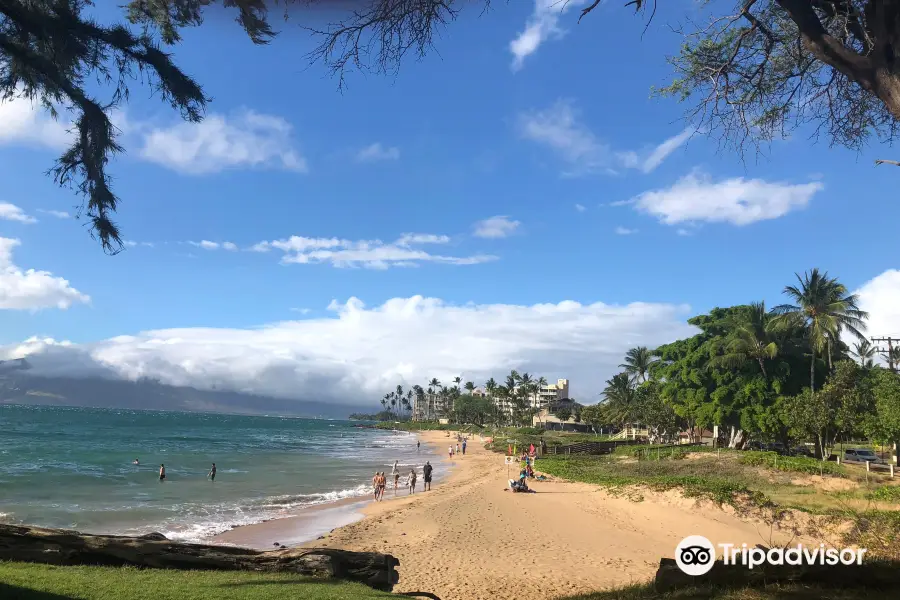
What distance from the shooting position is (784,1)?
13.0 ft

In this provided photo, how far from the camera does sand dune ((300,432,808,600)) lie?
11.0 meters

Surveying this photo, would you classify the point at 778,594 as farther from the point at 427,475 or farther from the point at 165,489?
the point at 165,489

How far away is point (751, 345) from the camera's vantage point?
124 ft

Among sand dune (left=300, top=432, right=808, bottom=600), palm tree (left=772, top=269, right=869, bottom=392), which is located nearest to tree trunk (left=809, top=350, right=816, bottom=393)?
palm tree (left=772, top=269, right=869, bottom=392)

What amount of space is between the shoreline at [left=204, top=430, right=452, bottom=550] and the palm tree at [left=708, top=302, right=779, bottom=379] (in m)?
26.2

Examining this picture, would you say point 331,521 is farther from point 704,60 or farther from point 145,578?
point 704,60

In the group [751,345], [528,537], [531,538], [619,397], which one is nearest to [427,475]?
[528,537]

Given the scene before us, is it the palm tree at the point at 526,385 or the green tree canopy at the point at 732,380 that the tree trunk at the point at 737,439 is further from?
the palm tree at the point at 526,385

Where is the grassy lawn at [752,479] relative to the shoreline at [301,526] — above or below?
above

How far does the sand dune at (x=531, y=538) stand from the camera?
433 inches

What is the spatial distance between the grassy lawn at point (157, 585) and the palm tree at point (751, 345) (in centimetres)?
3776

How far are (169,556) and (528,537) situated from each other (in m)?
10.7

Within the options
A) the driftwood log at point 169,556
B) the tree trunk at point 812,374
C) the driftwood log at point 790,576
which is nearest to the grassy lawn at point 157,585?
the driftwood log at point 169,556

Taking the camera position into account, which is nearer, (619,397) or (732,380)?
(732,380)
